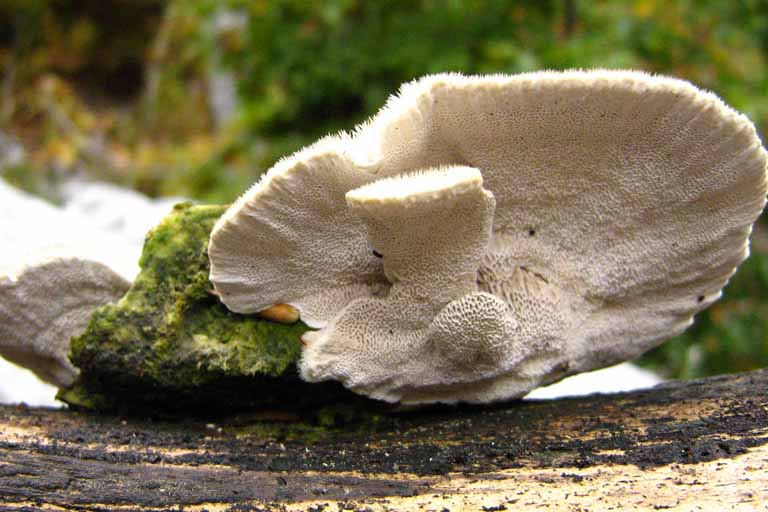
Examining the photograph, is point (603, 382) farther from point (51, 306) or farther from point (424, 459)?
point (51, 306)

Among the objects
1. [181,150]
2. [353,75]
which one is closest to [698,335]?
[353,75]

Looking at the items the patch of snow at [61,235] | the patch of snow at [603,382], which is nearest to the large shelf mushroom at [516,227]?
the patch of snow at [61,235]

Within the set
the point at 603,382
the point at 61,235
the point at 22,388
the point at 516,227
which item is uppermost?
the point at 61,235

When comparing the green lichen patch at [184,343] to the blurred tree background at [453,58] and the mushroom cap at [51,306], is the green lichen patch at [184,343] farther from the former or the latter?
the blurred tree background at [453,58]

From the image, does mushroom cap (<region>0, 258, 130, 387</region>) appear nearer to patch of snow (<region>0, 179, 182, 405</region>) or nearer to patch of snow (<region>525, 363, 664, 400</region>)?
patch of snow (<region>0, 179, 182, 405</region>)

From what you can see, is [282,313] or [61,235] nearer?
[282,313]

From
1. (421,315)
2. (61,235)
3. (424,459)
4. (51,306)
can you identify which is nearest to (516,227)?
(421,315)

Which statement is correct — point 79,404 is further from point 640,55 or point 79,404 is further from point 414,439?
point 640,55
